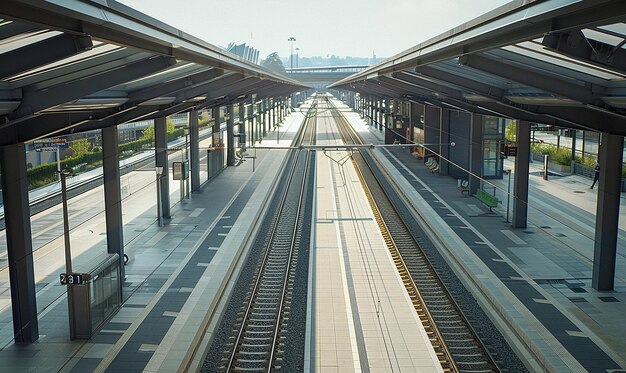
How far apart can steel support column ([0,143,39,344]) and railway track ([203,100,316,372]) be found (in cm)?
357

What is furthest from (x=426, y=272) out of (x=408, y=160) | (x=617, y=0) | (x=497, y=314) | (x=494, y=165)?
(x=408, y=160)

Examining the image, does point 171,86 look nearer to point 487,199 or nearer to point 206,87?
point 206,87

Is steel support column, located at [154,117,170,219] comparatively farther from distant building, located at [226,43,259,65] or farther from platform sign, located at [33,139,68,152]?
distant building, located at [226,43,259,65]

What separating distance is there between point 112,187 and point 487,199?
14.1m

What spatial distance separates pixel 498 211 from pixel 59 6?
20.5 m

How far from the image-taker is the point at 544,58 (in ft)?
36.1

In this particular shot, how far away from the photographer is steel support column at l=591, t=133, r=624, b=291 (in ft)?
46.0

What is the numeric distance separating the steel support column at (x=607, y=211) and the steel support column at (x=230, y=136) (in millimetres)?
25421

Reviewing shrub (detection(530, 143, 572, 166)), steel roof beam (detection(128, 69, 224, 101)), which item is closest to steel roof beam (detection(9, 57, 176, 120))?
steel roof beam (detection(128, 69, 224, 101))

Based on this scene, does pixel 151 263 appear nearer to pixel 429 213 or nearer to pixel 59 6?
pixel 429 213

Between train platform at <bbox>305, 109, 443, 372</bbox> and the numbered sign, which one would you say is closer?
train platform at <bbox>305, 109, 443, 372</bbox>

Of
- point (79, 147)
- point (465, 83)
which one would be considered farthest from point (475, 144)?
point (79, 147)

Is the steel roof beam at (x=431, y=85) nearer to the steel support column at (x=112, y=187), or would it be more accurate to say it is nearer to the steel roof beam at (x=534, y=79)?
the steel roof beam at (x=534, y=79)

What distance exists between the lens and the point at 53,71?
9656mm
